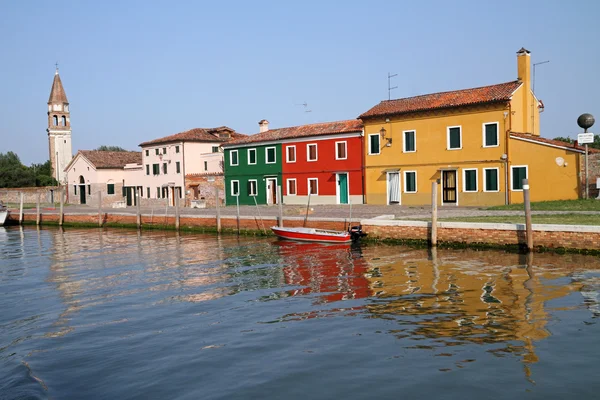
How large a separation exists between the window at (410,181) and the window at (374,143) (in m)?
2.69

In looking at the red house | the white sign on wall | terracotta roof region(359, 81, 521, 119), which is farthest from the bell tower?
the white sign on wall

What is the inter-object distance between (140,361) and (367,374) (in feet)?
12.3

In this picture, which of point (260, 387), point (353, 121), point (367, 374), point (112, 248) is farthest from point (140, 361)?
point (353, 121)

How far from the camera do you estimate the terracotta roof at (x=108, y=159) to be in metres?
58.7

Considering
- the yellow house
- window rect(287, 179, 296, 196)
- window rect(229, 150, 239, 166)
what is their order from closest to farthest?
the yellow house
window rect(287, 179, 296, 196)
window rect(229, 150, 239, 166)

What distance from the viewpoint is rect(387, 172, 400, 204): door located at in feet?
120

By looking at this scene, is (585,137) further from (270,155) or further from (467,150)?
(270,155)

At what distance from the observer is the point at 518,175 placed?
31312mm

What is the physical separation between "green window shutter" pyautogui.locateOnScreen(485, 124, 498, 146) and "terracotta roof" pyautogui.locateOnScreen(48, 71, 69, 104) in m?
59.8

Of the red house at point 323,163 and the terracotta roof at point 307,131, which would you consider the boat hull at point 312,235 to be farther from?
the terracotta roof at point 307,131

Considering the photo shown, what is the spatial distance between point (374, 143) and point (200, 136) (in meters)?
20.7

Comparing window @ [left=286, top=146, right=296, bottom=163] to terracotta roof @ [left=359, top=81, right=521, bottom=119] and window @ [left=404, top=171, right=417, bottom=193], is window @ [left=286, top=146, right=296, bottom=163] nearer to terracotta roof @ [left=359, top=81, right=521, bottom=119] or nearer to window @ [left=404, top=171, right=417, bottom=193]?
terracotta roof @ [left=359, top=81, right=521, bottom=119]

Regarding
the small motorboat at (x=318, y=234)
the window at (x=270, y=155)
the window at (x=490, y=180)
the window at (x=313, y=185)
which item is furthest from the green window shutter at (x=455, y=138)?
the window at (x=270, y=155)

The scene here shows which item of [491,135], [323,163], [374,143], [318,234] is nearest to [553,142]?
[491,135]
